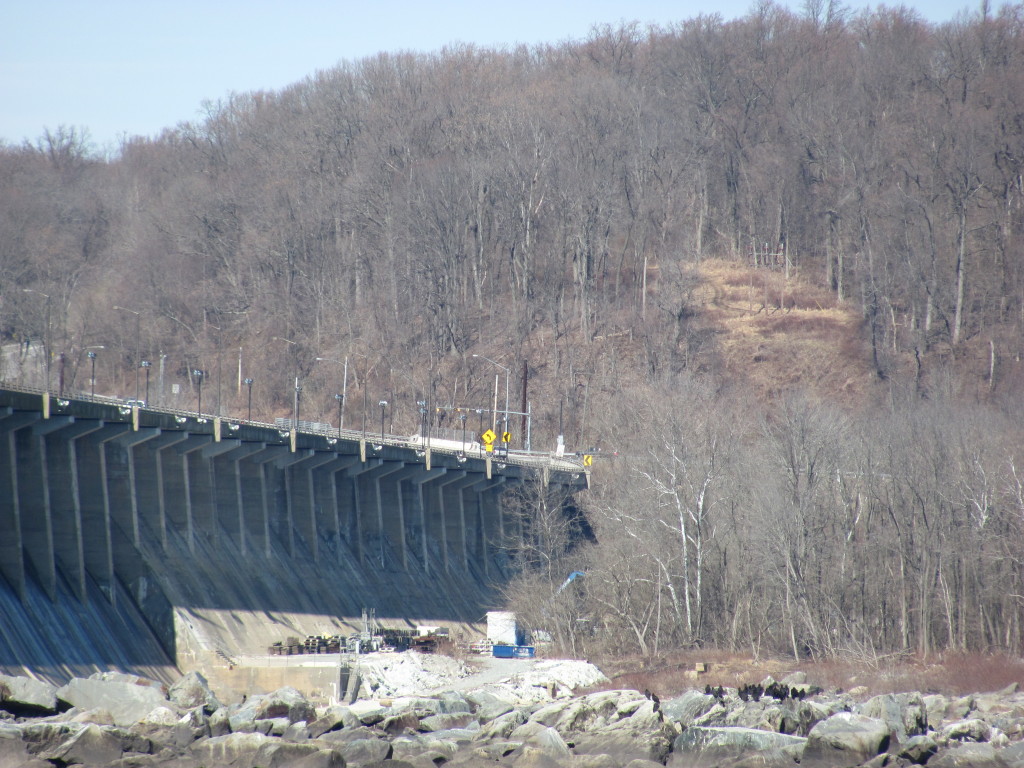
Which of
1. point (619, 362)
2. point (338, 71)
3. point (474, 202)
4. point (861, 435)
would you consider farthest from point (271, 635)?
point (338, 71)

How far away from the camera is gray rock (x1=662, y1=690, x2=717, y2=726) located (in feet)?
141

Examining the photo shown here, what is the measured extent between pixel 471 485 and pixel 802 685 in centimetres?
3296

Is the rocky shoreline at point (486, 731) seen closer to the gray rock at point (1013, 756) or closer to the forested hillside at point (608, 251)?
the gray rock at point (1013, 756)

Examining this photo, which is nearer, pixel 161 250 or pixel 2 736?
pixel 2 736

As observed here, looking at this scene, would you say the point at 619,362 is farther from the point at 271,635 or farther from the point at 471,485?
the point at 271,635

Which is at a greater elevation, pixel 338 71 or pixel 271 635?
pixel 338 71

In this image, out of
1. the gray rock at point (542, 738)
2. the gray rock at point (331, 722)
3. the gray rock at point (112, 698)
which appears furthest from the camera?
the gray rock at point (112, 698)

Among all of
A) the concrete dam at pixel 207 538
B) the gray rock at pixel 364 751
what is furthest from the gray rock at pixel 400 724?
the concrete dam at pixel 207 538

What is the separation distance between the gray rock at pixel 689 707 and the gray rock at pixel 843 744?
445 cm

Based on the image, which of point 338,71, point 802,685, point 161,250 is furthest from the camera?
point 338,71

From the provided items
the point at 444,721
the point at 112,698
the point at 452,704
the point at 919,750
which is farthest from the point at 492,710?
the point at 919,750

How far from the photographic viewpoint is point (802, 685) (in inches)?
2071

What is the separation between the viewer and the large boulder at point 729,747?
3900 cm

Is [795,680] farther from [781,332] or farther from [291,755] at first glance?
[781,332]
